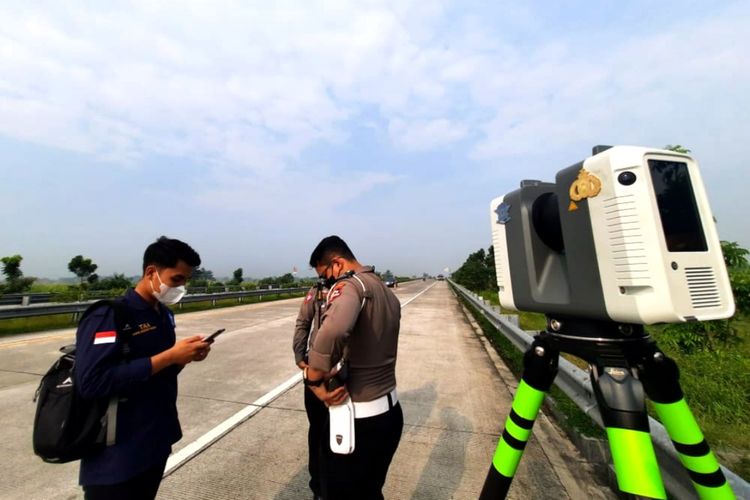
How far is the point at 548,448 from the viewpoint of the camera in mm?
3523

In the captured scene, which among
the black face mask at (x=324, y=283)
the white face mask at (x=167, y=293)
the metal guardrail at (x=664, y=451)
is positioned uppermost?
the black face mask at (x=324, y=283)

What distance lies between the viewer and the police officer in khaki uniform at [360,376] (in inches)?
65.7

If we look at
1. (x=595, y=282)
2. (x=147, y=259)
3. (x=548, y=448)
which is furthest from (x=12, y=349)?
(x=595, y=282)

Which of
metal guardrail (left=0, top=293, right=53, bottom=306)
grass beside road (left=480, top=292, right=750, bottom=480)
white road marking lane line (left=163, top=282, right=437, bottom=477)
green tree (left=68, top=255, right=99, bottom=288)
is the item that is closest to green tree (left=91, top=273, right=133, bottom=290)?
green tree (left=68, top=255, right=99, bottom=288)

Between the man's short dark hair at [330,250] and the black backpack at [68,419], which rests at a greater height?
the man's short dark hair at [330,250]

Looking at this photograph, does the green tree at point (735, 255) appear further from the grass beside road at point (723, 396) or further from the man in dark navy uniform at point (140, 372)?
the man in dark navy uniform at point (140, 372)

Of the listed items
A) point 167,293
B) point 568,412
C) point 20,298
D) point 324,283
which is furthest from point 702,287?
point 20,298

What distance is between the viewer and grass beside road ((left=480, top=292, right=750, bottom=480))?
297 cm

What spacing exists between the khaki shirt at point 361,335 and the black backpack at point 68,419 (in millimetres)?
1015

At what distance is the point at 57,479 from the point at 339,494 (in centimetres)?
282

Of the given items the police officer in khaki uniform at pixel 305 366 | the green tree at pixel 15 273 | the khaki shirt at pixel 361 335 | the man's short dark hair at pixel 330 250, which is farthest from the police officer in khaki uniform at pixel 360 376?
the green tree at pixel 15 273

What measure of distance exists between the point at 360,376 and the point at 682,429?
1.28m

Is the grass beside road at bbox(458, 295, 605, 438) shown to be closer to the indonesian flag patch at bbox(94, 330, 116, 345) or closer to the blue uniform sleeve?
the blue uniform sleeve

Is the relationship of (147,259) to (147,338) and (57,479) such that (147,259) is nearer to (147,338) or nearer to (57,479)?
(147,338)
